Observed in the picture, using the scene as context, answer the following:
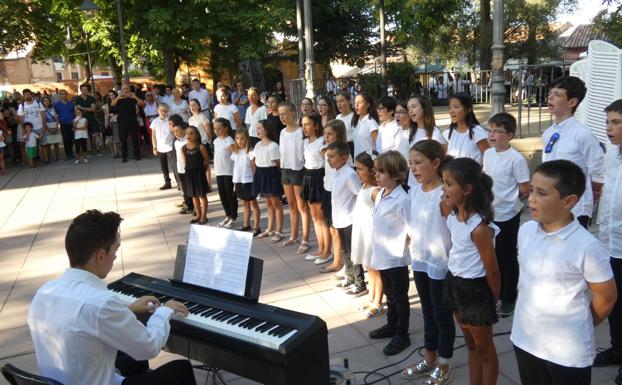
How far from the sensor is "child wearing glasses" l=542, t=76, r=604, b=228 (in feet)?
13.8

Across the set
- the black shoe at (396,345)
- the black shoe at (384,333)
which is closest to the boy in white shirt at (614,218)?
the black shoe at (396,345)

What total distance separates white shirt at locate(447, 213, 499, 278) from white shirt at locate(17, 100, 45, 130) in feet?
50.0

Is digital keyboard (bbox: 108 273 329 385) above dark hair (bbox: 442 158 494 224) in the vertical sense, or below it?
below

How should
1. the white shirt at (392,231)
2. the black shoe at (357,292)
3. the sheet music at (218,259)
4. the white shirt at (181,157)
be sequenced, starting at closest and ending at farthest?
the sheet music at (218,259), the white shirt at (392,231), the black shoe at (357,292), the white shirt at (181,157)

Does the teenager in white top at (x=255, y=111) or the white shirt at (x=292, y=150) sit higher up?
the teenager in white top at (x=255, y=111)

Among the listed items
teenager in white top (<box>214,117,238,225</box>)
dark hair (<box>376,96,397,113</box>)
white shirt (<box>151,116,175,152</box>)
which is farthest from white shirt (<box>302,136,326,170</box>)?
white shirt (<box>151,116,175,152</box>)

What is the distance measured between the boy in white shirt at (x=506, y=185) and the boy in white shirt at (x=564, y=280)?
2011mm

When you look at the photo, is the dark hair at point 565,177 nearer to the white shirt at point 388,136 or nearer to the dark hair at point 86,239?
the dark hair at point 86,239

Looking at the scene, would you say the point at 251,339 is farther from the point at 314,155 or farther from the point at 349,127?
the point at 349,127

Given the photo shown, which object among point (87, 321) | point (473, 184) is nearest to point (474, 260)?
point (473, 184)

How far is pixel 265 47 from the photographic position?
63.0 feet

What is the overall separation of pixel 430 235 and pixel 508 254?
1.47 meters

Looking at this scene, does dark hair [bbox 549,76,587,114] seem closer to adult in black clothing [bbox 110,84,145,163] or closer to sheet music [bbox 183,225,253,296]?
sheet music [bbox 183,225,253,296]

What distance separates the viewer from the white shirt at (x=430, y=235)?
3.78 meters
